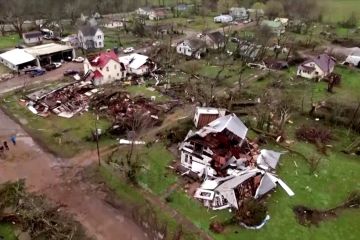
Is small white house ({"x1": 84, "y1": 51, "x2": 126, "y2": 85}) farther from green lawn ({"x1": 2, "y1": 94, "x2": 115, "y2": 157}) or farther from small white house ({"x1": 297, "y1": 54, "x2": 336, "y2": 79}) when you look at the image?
small white house ({"x1": 297, "y1": 54, "x2": 336, "y2": 79})

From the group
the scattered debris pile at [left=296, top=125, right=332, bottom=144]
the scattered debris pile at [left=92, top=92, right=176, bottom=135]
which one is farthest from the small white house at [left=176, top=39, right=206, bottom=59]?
the scattered debris pile at [left=296, top=125, right=332, bottom=144]

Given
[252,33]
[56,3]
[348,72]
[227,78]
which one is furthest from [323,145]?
[56,3]

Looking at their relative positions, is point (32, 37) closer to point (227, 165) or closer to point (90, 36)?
point (90, 36)

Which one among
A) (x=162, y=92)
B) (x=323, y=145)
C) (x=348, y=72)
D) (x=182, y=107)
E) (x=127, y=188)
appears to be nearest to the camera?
(x=127, y=188)

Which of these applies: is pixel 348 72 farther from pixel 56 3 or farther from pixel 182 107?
pixel 56 3

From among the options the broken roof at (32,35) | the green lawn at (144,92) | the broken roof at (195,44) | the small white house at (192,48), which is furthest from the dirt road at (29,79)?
the broken roof at (195,44)

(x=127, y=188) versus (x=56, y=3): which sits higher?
(x=56, y=3)

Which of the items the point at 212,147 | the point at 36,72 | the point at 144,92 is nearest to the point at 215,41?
the point at 144,92

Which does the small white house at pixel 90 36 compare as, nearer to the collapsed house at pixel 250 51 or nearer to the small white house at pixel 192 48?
the small white house at pixel 192 48
